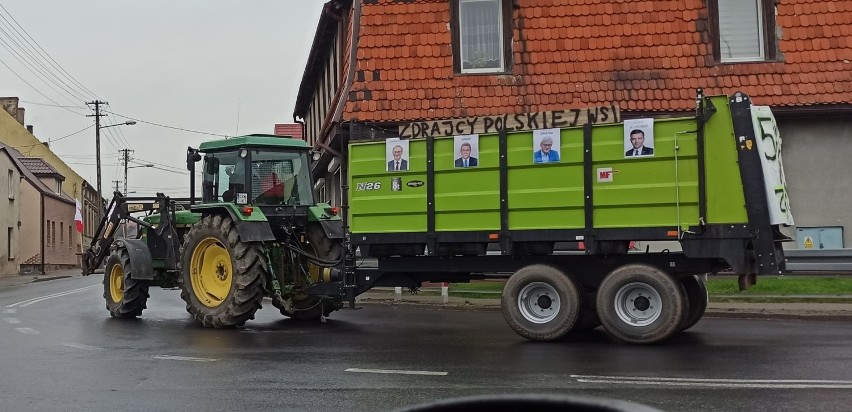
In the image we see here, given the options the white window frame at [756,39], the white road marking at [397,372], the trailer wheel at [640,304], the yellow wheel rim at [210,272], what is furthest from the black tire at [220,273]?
the white window frame at [756,39]

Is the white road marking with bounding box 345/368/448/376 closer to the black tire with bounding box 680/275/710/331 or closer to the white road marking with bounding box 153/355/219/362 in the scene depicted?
the white road marking with bounding box 153/355/219/362

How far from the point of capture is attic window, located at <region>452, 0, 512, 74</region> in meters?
18.4

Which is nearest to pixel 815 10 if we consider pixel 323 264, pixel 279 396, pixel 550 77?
pixel 550 77

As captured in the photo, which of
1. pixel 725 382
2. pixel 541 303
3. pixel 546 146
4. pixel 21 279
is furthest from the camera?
pixel 21 279

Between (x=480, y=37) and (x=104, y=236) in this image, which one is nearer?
(x=104, y=236)

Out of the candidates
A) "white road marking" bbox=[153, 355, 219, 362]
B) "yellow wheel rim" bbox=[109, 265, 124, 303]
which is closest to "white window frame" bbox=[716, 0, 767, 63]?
"yellow wheel rim" bbox=[109, 265, 124, 303]

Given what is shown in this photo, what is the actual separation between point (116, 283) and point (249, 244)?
13.3 feet

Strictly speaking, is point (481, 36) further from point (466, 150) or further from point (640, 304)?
point (640, 304)

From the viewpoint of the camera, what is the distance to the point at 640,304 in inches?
413

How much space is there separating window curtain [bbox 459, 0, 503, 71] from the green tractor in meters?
5.48

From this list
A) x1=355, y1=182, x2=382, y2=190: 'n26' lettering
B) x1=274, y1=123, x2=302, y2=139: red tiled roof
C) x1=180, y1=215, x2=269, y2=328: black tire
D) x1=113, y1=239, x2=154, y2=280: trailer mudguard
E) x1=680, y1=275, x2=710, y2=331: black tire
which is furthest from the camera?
x1=274, y1=123, x2=302, y2=139: red tiled roof

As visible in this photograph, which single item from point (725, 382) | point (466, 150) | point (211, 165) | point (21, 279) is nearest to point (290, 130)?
point (21, 279)

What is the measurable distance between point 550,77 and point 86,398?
12.5 m

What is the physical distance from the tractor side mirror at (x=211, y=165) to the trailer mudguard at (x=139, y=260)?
2.03 metres
